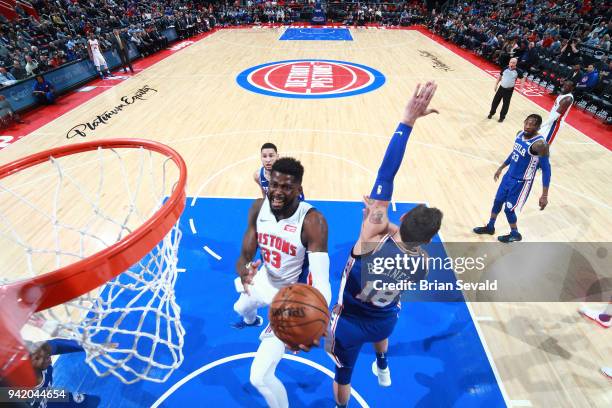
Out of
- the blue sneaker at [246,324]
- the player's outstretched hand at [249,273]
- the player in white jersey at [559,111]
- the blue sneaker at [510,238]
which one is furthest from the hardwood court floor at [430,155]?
the player's outstretched hand at [249,273]

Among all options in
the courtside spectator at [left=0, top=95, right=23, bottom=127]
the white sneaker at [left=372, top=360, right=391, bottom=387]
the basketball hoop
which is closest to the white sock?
the basketball hoop

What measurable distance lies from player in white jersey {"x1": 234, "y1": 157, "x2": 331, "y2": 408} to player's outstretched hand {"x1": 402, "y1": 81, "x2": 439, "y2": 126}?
0.98 m

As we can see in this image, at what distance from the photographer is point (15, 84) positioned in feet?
32.8

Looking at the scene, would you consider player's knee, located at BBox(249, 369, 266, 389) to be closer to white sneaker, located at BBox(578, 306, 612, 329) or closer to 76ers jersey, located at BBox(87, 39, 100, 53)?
white sneaker, located at BBox(578, 306, 612, 329)


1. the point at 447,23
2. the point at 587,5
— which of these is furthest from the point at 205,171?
the point at 587,5

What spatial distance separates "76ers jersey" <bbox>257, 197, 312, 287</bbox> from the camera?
9.81 feet

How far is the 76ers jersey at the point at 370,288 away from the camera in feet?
8.71

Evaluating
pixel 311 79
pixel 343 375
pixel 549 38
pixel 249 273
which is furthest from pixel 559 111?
pixel 549 38

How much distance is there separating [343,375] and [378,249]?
46.8 inches

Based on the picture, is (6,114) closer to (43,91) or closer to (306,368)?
(43,91)

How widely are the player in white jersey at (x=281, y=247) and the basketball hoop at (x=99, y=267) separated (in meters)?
0.73

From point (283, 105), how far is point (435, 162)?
5249mm

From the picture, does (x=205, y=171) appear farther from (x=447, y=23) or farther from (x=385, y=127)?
(x=447, y=23)

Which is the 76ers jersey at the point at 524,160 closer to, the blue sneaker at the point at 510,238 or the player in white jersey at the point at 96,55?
the blue sneaker at the point at 510,238
